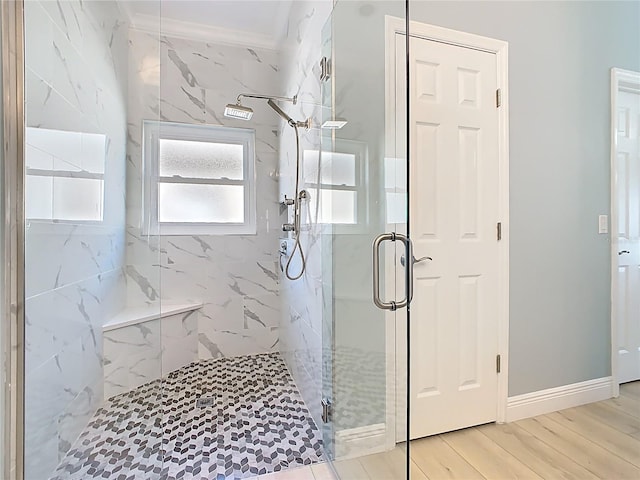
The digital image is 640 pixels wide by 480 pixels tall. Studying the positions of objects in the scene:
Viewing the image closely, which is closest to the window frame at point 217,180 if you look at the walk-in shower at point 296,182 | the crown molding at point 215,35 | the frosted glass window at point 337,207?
the walk-in shower at point 296,182

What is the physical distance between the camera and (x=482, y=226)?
69.7 inches

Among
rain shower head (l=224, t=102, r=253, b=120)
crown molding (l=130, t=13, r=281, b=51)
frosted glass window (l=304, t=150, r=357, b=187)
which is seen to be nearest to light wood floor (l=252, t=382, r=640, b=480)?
frosted glass window (l=304, t=150, r=357, b=187)

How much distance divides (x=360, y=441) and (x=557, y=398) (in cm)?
134

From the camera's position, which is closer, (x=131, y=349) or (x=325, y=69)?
(x=325, y=69)

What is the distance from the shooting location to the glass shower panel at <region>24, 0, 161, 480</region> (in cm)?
115

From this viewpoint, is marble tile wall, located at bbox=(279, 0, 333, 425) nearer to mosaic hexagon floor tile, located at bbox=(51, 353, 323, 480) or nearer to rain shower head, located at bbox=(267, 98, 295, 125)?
rain shower head, located at bbox=(267, 98, 295, 125)

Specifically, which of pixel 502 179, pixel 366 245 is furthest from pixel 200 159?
pixel 502 179

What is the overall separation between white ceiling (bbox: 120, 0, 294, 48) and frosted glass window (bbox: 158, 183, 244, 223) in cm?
116

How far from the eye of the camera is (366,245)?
4.53 ft

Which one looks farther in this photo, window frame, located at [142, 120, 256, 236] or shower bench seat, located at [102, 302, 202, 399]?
window frame, located at [142, 120, 256, 236]

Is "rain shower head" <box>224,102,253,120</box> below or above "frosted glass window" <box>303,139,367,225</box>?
above

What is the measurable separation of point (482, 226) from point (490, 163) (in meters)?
0.34

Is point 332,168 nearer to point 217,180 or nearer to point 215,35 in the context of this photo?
point 217,180

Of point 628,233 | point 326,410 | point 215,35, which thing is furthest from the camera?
point 215,35
